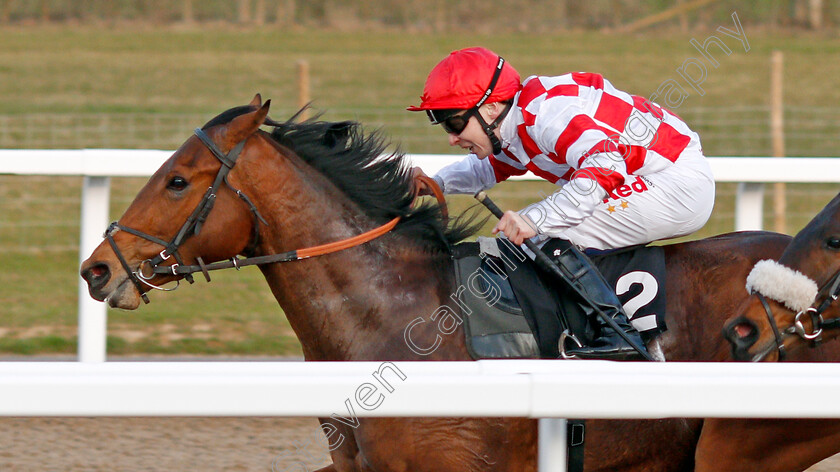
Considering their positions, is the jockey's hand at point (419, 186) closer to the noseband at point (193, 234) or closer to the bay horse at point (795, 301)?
the noseband at point (193, 234)

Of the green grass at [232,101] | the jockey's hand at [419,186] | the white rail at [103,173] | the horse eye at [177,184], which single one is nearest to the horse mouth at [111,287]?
the horse eye at [177,184]

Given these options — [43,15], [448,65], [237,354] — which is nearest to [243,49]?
[43,15]

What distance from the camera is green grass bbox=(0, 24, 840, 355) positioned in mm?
5969

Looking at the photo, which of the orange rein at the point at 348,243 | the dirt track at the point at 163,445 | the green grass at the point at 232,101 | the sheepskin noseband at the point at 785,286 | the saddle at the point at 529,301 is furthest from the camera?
the green grass at the point at 232,101

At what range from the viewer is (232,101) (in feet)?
49.1

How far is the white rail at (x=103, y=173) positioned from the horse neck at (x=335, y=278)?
1314mm

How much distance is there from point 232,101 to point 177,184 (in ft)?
40.7

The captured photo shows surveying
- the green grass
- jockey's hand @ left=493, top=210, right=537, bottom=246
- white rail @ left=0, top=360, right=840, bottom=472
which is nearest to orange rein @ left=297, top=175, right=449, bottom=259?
jockey's hand @ left=493, top=210, right=537, bottom=246

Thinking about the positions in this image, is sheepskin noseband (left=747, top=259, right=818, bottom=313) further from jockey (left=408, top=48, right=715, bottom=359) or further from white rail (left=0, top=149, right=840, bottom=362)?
white rail (left=0, top=149, right=840, bottom=362)

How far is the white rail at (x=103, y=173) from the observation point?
166 inches

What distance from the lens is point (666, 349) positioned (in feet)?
9.29

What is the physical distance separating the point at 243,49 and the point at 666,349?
17.5 meters

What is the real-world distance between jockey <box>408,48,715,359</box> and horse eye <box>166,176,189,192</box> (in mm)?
694

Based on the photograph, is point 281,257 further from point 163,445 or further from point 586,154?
point 163,445
